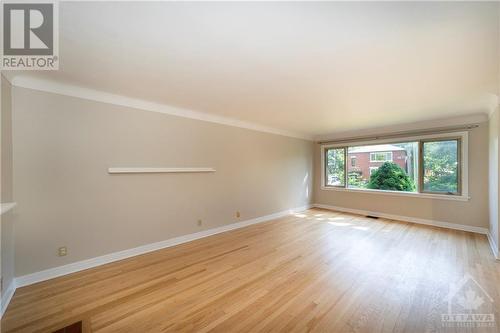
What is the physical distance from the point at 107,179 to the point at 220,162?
1896 mm

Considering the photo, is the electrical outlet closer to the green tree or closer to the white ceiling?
the white ceiling

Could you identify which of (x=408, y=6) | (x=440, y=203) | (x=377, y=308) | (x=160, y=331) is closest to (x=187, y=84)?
(x=408, y=6)

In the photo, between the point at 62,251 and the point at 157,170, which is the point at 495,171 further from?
the point at 62,251

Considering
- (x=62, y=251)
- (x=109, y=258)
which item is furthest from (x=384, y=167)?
(x=62, y=251)

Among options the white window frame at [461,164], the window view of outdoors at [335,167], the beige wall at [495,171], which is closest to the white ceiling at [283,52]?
the beige wall at [495,171]

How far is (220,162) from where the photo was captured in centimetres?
404

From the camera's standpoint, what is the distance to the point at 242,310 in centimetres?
182

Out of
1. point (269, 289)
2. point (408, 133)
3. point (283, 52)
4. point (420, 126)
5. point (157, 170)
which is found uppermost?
point (283, 52)

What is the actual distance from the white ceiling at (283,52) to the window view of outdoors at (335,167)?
9.97ft

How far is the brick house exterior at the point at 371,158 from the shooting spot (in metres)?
5.00

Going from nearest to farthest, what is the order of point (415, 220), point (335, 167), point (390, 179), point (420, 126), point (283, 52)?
point (283, 52) < point (420, 126) < point (415, 220) < point (390, 179) < point (335, 167)

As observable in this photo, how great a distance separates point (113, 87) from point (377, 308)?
12.6 ft

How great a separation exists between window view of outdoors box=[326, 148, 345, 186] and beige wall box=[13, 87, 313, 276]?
3194mm

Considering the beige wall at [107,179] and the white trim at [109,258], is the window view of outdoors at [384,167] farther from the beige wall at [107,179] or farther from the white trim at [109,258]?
the white trim at [109,258]
